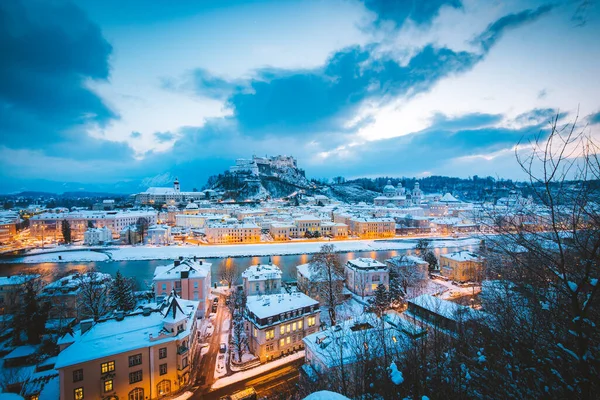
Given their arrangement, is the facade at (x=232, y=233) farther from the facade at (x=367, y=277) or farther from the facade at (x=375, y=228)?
the facade at (x=367, y=277)

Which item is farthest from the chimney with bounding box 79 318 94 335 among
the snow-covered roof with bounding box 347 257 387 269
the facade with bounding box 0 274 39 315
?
the snow-covered roof with bounding box 347 257 387 269

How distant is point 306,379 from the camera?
16.6ft

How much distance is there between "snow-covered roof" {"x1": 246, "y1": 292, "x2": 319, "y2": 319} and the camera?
741 centimetres

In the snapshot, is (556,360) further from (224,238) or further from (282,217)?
(282,217)

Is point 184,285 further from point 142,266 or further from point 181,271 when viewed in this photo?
point 142,266

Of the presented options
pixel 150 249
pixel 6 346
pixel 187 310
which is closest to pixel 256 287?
pixel 187 310

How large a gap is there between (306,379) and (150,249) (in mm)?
21684

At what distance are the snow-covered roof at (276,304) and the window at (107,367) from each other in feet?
10.2

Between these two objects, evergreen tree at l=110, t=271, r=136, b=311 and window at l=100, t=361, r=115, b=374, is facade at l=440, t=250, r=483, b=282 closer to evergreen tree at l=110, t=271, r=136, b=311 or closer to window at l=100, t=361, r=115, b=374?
window at l=100, t=361, r=115, b=374

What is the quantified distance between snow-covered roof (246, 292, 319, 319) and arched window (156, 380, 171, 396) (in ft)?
7.60

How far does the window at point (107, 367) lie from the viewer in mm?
5129

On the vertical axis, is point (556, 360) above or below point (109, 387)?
above

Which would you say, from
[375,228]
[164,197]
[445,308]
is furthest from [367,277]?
[164,197]

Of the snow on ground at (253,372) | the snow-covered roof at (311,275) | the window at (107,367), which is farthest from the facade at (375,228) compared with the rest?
the window at (107,367)
